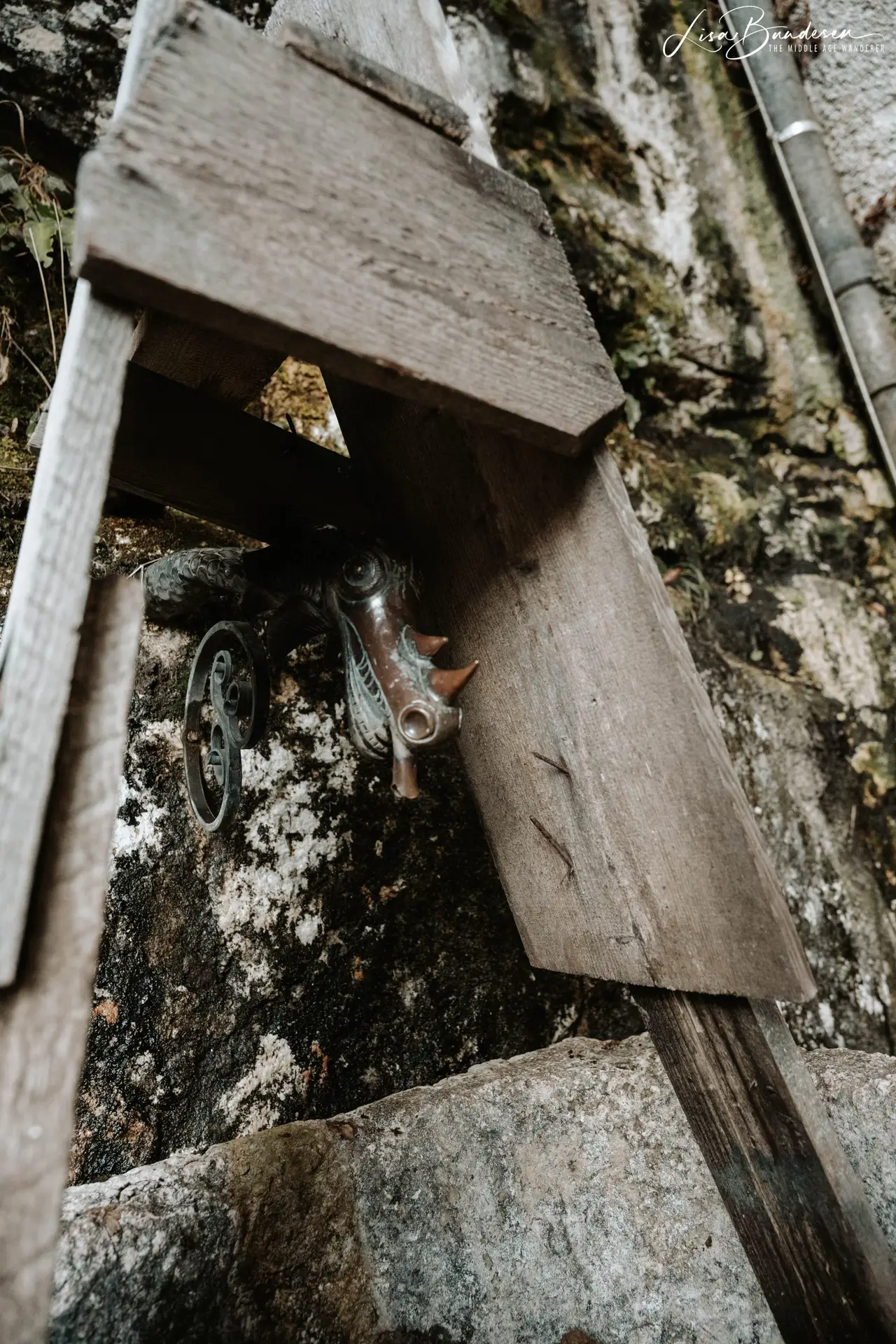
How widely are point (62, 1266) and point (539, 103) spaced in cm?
305

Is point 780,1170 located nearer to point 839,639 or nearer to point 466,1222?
point 466,1222

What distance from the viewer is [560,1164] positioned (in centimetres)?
117

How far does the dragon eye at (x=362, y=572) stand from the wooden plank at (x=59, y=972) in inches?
17.4

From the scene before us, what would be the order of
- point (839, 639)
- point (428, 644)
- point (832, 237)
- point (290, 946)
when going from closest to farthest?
point (428, 644) → point (290, 946) → point (839, 639) → point (832, 237)

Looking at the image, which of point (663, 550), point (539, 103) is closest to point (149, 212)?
point (663, 550)

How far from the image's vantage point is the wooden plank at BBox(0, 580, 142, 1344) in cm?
52

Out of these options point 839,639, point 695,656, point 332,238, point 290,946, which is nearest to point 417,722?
point 332,238

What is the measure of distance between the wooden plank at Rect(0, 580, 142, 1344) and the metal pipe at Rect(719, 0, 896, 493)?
2651 mm

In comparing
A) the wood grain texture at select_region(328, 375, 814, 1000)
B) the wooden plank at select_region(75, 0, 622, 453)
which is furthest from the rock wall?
the wooden plank at select_region(75, 0, 622, 453)

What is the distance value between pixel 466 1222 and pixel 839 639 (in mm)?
1847

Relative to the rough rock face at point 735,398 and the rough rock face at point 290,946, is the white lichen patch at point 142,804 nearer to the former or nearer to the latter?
the rough rock face at point 290,946
